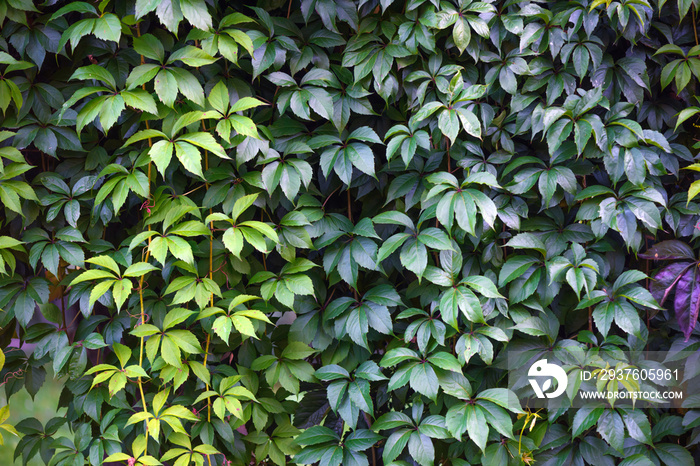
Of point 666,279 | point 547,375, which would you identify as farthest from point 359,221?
point 666,279

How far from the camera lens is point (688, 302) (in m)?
1.57

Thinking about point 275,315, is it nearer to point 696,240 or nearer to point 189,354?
point 189,354

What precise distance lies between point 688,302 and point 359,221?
1.03m

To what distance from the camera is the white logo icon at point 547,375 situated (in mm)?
1587

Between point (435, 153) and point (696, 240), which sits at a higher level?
point (435, 153)

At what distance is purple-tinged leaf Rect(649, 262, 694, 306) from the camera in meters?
1.60

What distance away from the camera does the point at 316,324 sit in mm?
1650

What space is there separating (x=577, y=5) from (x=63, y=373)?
196 centimetres

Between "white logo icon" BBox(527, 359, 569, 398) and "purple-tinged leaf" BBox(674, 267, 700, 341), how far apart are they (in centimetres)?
39

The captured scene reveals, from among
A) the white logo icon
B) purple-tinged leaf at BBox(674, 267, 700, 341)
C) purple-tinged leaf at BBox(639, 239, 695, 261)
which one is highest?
purple-tinged leaf at BBox(639, 239, 695, 261)

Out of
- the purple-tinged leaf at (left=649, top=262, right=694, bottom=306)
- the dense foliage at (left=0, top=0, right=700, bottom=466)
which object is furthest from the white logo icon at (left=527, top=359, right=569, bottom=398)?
the purple-tinged leaf at (left=649, top=262, right=694, bottom=306)

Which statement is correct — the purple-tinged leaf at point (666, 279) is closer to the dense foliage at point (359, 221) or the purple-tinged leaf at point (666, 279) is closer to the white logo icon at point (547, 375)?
the dense foliage at point (359, 221)

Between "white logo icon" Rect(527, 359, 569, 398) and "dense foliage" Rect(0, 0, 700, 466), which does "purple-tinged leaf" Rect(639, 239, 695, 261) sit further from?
"white logo icon" Rect(527, 359, 569, 398)

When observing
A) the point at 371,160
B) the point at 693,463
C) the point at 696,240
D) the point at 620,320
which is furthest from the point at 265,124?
the point at 693,463
